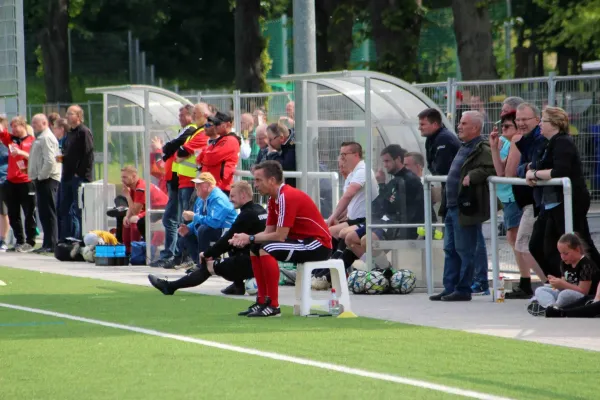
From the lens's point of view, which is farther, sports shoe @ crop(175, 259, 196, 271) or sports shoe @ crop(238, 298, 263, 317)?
sports shoe @ crop(175, 259, 196, 271)

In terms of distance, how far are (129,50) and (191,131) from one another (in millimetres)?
42035

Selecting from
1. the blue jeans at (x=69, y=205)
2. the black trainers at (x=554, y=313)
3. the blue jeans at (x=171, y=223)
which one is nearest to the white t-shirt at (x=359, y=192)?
the black trainers at (x=554, y=313)

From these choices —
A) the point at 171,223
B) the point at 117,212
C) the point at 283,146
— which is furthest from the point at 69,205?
the point at 283,146

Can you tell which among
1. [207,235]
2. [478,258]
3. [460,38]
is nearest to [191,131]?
[207,235]

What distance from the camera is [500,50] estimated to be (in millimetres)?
60688

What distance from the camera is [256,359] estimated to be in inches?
393

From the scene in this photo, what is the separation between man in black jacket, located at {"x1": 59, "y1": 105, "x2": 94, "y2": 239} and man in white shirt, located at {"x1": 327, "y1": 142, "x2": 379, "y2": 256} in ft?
20.8

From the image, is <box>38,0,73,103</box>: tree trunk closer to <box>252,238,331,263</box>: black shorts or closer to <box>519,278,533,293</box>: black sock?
<box>519,278,533,293</box>: black sock

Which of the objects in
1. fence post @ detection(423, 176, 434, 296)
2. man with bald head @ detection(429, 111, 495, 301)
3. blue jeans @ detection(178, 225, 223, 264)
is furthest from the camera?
blue jeans @ detection(178, 225, 223, 264)

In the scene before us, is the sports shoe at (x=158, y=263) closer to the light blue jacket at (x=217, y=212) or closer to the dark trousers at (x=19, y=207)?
the light blue jacket at (x=217, y=212)

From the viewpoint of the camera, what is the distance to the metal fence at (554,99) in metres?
19.7

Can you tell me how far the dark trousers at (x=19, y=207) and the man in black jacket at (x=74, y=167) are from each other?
128 cm

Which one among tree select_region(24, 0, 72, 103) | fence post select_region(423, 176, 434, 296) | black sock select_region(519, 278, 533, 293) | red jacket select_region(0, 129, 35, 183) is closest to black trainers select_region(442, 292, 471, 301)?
black sock select_region(519, 278, 533, 293)

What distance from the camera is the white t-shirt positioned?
15.9 metres
